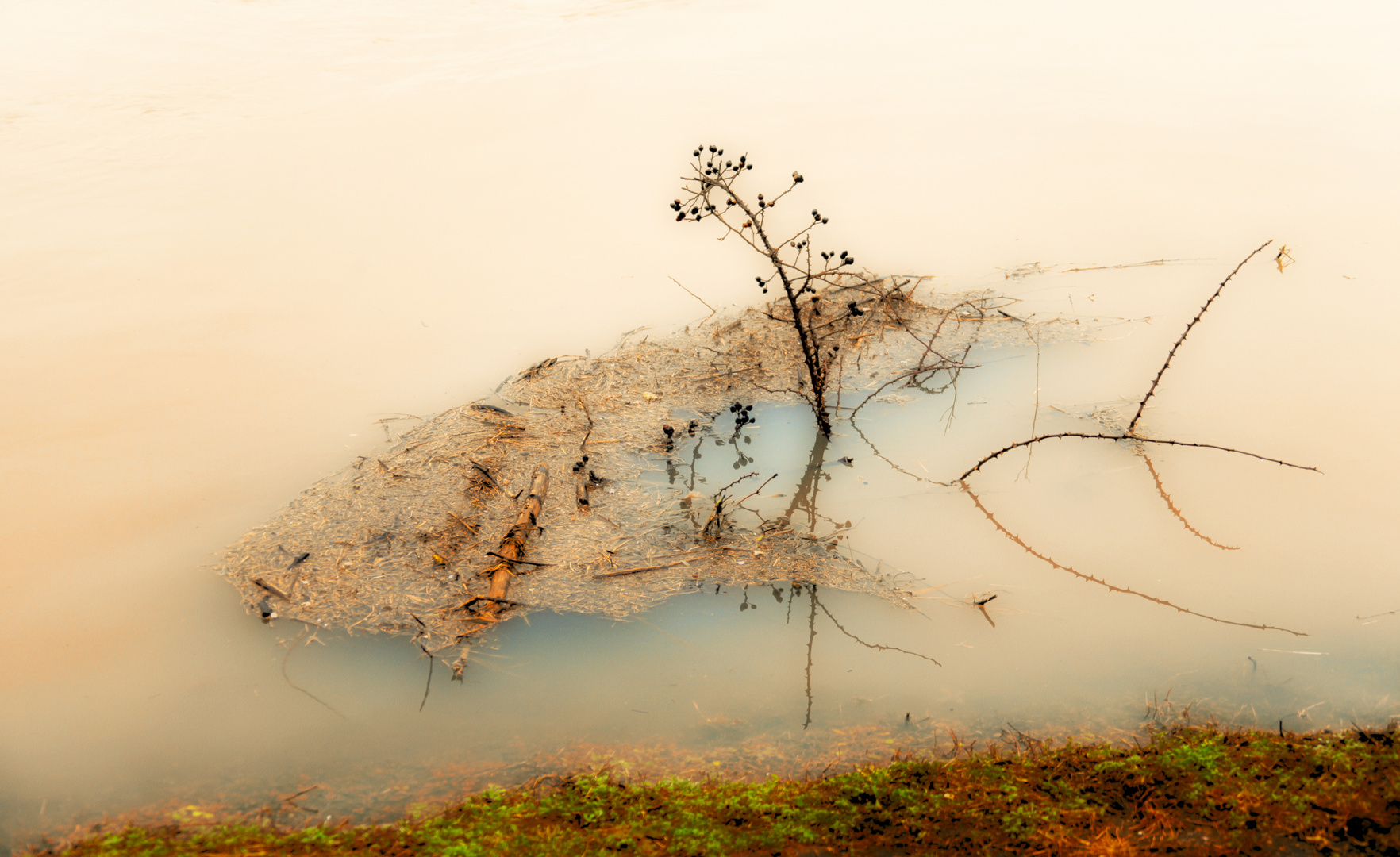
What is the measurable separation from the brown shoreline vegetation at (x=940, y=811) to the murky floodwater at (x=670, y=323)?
0.20m

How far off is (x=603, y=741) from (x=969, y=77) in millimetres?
7993

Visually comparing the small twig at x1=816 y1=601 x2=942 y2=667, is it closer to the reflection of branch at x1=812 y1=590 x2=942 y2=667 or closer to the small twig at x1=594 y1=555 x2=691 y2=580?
the reflection of branch at x1=812 y1=590 x2=942 y2=667

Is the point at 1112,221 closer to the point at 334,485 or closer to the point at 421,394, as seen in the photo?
the point at 421,394

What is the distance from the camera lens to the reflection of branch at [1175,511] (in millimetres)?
3467

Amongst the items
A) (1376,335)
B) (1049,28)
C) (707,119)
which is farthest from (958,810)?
(1049,28)

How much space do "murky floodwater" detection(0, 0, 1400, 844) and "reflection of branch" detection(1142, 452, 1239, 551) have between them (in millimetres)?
42

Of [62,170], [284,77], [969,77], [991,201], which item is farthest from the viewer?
[284,77]

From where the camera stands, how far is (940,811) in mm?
2400

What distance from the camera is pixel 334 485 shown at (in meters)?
3.94

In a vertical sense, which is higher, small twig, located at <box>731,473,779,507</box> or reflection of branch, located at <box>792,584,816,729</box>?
small twig, located at <box>731,473,779,507</box>

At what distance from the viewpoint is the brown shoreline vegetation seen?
87.7 inches

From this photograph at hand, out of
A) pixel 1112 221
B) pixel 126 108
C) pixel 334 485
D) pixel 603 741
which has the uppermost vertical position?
pixel 126 108

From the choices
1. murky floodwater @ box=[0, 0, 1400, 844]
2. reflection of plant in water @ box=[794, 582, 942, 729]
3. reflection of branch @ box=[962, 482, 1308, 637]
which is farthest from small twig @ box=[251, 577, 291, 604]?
reflection of branch @ box=[962, 482, 1308, 637]

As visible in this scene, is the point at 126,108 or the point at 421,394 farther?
the point at 126,108
